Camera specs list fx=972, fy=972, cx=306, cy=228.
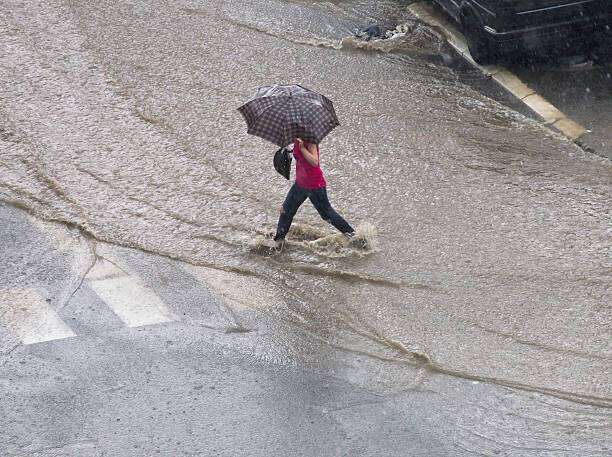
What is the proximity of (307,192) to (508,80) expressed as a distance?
13.8 feet

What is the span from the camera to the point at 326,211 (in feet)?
26.8

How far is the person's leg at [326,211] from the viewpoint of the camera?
8055 millimetres

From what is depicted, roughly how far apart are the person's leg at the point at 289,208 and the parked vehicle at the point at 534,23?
12.9 feet

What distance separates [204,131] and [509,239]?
136 inches

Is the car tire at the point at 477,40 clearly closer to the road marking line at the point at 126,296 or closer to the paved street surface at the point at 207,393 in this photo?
the paved street surface at the point at 207,393

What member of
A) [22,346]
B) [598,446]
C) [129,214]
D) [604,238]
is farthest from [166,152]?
[598,446]

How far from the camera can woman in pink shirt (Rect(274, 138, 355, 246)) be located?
7.77 meters

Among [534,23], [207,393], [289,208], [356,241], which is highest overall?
[534,23]

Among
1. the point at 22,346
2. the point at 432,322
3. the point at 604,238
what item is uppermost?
the point at 604,238

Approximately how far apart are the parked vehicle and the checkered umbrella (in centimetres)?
381

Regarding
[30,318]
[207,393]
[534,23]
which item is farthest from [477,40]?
[30,318]

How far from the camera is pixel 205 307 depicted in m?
7.64

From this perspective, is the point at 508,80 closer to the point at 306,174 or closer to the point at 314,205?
the point at 314,205

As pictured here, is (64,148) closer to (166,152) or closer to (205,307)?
(166,152)
